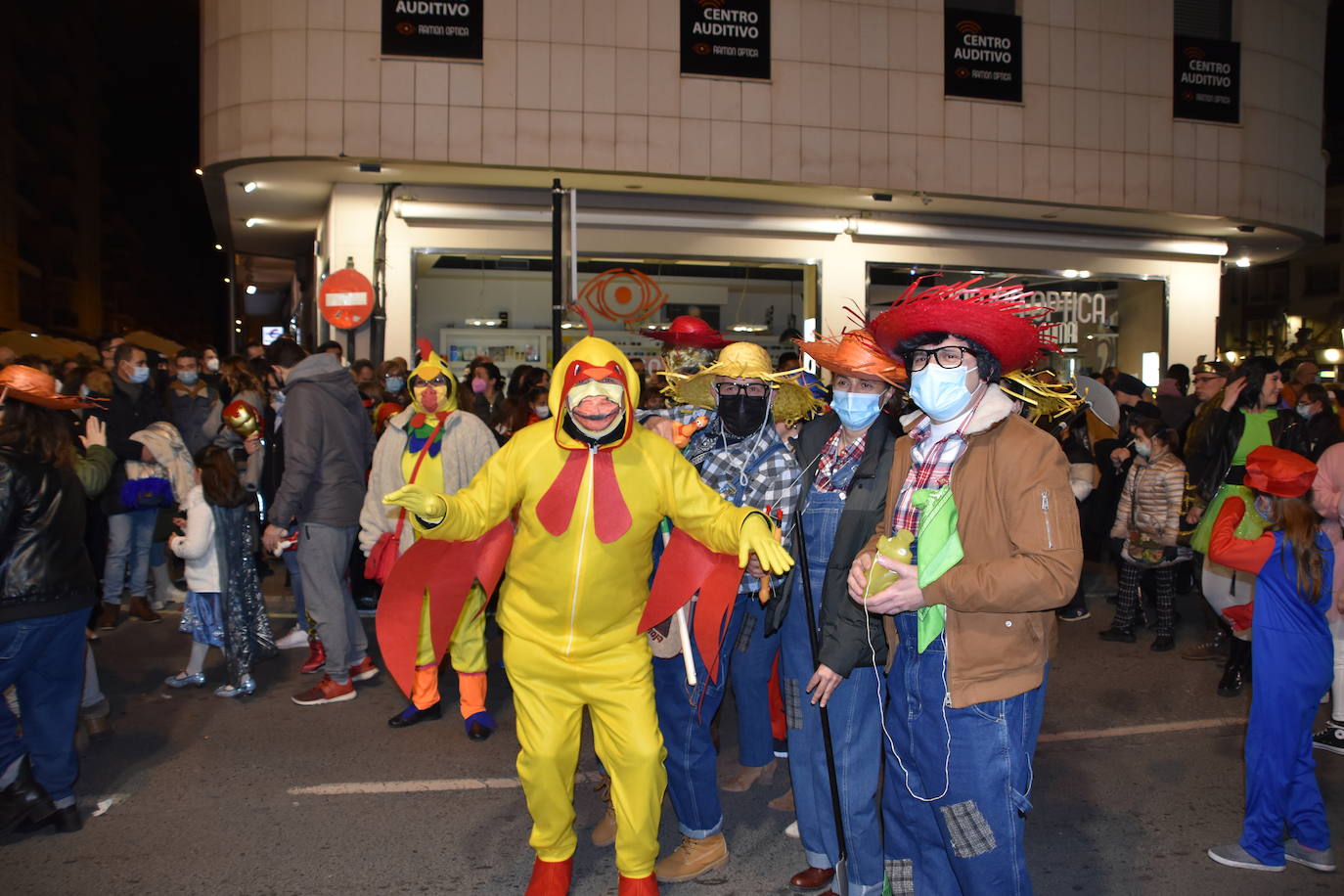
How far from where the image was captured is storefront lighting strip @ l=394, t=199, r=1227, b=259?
45.2 feet

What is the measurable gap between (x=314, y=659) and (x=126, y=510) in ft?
7.86

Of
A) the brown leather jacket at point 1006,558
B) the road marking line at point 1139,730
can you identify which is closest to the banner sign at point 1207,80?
the road marking line at point 1139,730

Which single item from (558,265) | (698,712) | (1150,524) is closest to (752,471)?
(698,712)

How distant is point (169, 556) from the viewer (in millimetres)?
9906

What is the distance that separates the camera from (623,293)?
48.2 feet

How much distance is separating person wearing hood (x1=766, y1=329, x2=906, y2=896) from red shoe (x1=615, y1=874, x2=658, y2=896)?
2.08 ft

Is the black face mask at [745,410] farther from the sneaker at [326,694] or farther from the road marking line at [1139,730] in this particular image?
the sneaker at [326,694]

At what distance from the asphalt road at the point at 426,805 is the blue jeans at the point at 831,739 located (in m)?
0.42

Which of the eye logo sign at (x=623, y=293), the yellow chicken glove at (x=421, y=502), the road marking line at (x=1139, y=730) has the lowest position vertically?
the road marking line at (x=1139, y=730)

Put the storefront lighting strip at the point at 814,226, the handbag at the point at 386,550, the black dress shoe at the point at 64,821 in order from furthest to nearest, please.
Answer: the storefront lighting strip at the point at 814,226 → the handbag at the point at 386,550 → the black dress shoe at the point at 64,821

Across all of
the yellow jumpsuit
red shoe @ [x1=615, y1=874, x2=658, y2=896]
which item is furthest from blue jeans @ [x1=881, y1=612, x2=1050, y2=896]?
red shoe @ [x1=615, y1=874, x2=658, y2=896]

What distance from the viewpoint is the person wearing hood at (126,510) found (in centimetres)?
818

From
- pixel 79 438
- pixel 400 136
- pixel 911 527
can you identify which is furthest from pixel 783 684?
pixel 400 136

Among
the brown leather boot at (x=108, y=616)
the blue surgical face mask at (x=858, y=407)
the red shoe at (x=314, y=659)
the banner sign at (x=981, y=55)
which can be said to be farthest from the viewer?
the banner sign at (x=981, y=55)
